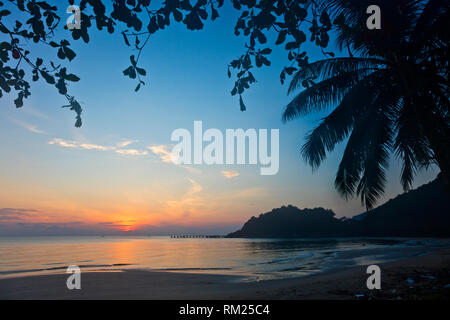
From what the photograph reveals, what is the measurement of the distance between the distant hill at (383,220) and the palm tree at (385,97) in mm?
35144

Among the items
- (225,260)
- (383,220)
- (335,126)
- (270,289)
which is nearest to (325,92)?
(335,126)

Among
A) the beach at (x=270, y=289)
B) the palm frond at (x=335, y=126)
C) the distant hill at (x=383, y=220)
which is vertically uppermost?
the palm frond at (x=335, y=126)

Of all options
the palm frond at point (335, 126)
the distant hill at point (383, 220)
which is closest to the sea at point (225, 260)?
the palm frond at point (335, 126)

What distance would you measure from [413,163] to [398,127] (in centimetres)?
132

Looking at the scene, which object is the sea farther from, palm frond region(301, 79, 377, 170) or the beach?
palm frond region(301, 79, 377, 170)

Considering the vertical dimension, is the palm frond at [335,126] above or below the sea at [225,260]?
above

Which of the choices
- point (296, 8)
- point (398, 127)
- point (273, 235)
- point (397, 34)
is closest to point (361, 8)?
point (397, 34)

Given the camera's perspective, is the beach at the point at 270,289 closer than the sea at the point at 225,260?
Yes

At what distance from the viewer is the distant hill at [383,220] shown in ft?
277

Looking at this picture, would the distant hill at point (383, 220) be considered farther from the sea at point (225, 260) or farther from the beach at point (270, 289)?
the beach at point (270, 289)

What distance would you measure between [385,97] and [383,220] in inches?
4284

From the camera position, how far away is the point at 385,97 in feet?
30.6
